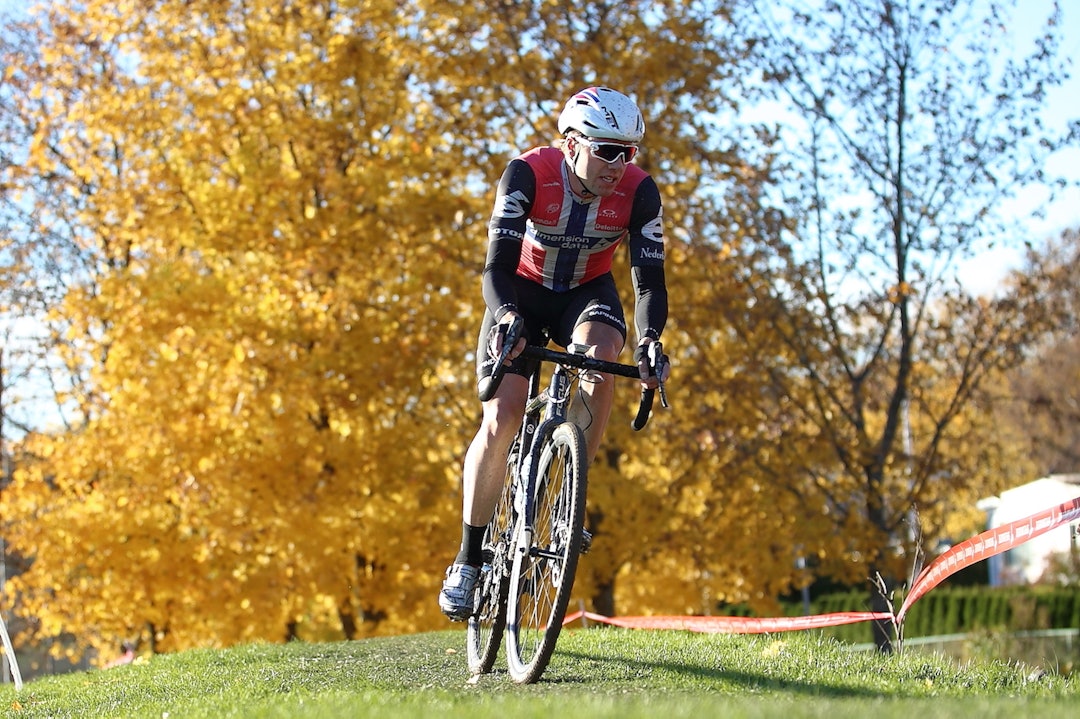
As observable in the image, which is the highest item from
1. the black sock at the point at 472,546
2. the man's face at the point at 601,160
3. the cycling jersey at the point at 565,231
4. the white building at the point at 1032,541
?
the white building at the point at 1032,541

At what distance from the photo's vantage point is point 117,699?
663 cm

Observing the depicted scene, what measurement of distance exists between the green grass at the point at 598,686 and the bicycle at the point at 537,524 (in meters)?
0.21

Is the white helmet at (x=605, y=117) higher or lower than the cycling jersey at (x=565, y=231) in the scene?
higher

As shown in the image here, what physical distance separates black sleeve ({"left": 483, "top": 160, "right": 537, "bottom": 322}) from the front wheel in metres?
0.69

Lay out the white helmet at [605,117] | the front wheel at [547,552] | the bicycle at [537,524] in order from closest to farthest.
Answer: the front wheel at [547,552]
the bicycle at [537,524]
the white helmet at [605,117]

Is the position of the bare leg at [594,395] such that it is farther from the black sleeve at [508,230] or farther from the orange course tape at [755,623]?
the orange course tape at [755,623]

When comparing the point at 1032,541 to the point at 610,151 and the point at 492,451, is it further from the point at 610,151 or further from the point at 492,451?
the point at 610,151

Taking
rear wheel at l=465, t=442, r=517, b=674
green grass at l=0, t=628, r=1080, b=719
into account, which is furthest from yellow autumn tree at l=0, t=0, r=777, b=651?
rear wheel at l=465, t=442, r=517, b=674

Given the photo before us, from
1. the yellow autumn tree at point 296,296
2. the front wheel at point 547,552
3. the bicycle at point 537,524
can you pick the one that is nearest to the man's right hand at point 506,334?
the bicycle at point 537,524

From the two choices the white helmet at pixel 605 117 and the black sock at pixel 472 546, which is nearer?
the white helmet at pixel 605 117

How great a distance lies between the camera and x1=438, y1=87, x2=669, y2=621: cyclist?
5.85m

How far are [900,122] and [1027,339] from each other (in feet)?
10.9

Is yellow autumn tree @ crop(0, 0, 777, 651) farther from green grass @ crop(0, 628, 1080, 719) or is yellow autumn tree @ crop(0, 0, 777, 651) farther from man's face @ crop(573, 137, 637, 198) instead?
man's face @ crop(573, 137, 637, 198)

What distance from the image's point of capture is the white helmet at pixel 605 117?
577 cm
